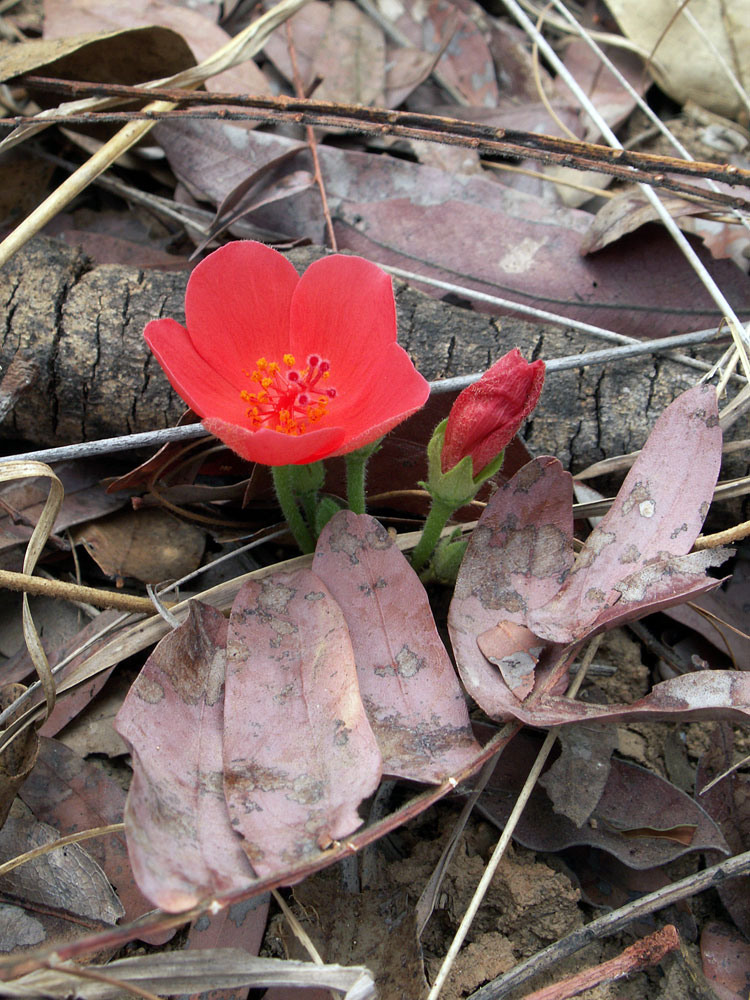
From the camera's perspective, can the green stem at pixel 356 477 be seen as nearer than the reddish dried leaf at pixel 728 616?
Yes

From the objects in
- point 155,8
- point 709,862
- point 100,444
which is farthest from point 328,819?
point 155,8

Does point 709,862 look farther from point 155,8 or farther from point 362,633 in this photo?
point 155,8

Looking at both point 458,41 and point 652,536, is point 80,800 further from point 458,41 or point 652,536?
point 458,41

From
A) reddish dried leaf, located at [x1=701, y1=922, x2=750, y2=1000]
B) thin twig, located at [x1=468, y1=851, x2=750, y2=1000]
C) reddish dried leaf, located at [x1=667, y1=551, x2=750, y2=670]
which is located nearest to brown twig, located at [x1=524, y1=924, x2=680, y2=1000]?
thin twig, located at [x1=468, y1=851, x2=750, y2=1000]

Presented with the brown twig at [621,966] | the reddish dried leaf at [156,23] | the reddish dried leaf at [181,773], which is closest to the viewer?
the reddish dried leaf at [181,773]

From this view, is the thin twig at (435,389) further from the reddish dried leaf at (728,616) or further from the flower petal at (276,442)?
the reddish dried leaf at (728,616)

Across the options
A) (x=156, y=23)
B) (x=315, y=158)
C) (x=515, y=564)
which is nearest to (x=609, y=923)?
(x=515, y=564)

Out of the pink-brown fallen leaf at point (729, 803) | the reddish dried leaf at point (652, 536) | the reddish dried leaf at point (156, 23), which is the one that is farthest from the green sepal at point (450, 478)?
the reddish dried leaf at point (156, 23)
